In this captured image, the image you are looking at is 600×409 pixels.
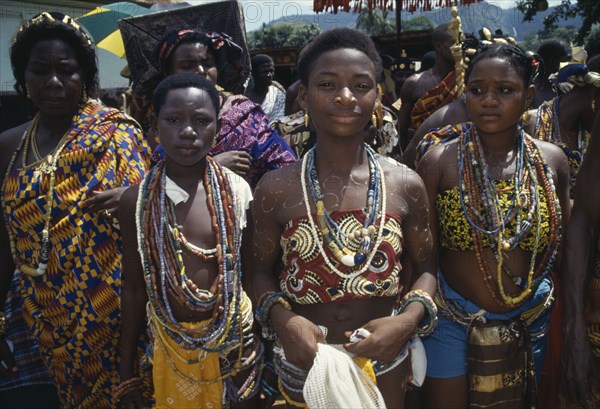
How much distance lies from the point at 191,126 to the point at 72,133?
721 millimetres

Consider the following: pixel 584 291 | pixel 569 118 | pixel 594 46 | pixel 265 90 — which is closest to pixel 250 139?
pixel 584 291

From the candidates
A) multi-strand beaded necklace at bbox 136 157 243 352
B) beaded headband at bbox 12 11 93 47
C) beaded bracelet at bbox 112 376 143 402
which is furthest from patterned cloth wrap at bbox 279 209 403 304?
beaded headband at bbox 12 11 93 47

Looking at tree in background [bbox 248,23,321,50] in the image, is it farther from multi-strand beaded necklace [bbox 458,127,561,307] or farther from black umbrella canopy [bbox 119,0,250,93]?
multi-strand beaded necklace [bbox 458,127,561,307]

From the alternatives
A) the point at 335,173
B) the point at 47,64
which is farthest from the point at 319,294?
the point at 47,64

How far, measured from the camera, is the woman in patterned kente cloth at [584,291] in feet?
7.24

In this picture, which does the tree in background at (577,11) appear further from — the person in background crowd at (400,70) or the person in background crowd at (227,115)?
the person in background crowd at (227,115)

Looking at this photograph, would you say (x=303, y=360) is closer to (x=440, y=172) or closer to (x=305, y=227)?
(x=305, y=227)

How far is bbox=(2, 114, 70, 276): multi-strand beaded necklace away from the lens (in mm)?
2650

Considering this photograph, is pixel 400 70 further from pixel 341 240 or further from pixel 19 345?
pixel 341 240

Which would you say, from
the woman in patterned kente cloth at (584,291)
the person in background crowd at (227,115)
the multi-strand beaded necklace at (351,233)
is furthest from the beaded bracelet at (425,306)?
the person in background crowd at (227,115)

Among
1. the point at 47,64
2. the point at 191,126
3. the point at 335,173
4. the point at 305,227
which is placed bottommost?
the point at 305,227

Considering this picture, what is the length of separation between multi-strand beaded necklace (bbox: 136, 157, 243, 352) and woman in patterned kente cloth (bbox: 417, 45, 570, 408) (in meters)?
0.87

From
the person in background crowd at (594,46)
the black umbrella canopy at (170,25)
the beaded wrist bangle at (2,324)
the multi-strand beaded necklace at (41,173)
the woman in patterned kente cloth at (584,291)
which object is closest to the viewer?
the woman in patterned kente cloth at (584,291)

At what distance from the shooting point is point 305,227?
2.12 m
